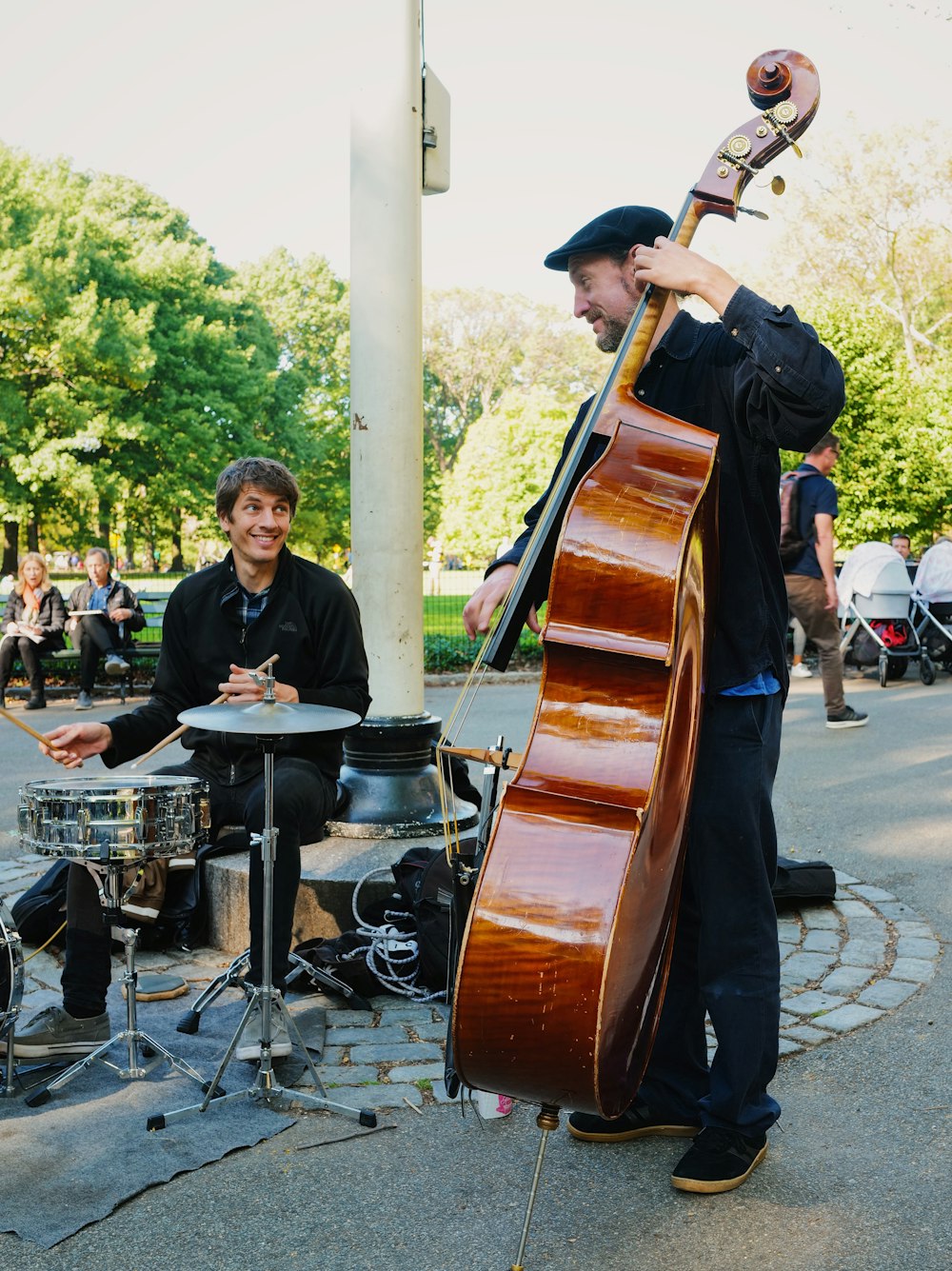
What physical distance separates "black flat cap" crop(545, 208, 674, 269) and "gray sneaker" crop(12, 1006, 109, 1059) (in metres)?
2.63

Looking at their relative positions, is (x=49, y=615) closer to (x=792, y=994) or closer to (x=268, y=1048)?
(x=268, y=1048)

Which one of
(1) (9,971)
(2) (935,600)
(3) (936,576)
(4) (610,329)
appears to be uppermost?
(4) (610,329)

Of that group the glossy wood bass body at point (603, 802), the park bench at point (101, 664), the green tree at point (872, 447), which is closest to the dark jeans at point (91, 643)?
the park bench at point (101, 664)

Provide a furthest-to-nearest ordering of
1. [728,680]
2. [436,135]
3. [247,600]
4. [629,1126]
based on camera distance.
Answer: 1. [436,135]
2. [247,600]
3. [629,1126]
4. [728,680]

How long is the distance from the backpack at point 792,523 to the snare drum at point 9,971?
7.55 m

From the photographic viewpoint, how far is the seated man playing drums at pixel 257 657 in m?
4.21

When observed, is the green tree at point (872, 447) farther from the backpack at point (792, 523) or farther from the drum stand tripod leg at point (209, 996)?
the drum stand tripod leg at point (209, 996)

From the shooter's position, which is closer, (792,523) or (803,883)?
(803,883)

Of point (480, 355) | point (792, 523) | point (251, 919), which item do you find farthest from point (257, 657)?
point (480, 355)

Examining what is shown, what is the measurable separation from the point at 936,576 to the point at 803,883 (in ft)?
30.0

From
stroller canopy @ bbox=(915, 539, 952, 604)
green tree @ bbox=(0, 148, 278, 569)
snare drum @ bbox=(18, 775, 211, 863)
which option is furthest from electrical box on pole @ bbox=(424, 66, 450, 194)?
green tree @ bbox=(0, 148, 278, 569)

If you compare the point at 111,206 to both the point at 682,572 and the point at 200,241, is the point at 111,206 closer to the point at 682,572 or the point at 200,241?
the point at 200,241

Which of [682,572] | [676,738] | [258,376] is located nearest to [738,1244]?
[676,738]

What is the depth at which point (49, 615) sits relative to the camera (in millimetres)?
12477
